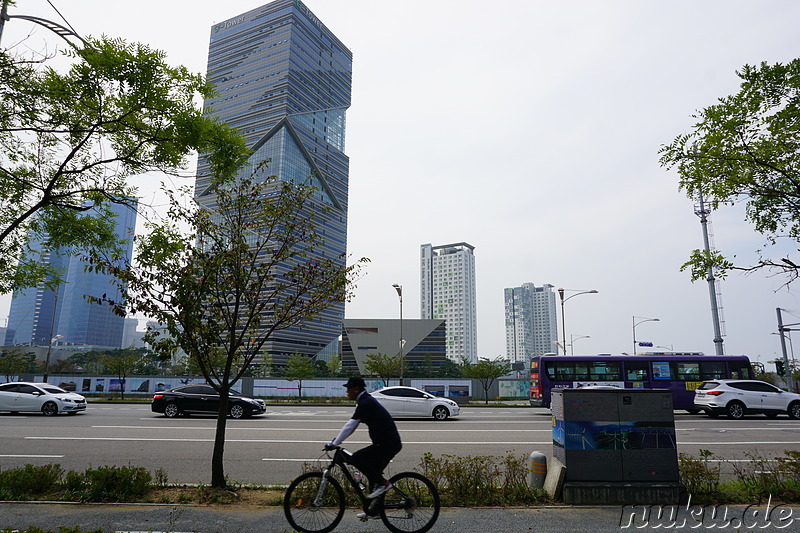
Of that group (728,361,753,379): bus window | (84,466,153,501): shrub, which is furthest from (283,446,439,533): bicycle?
(728,361,753,379): bus window

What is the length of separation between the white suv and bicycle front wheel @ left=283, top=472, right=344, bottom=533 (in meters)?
20.5

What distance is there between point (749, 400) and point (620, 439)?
17.9 metres

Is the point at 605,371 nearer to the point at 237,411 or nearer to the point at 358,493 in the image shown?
the point at 237,411

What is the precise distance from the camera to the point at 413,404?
2041cm

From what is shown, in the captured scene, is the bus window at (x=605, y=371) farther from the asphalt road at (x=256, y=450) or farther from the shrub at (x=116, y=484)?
the shrub at (x=116, y=484)

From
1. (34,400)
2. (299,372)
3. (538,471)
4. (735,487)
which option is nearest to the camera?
(735,487)

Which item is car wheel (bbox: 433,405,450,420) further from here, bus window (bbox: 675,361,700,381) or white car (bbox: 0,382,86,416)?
white car (bbox: 0,382,86,416)

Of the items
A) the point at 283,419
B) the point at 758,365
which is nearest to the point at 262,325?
the point at 283,419

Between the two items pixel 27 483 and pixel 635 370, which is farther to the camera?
pixel 635 370

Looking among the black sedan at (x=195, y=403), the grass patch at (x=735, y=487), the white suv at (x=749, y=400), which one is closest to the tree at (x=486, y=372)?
the white suv at (x=749, y=400)

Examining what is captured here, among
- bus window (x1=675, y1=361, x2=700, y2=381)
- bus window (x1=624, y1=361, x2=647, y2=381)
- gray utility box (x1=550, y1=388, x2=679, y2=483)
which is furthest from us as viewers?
bus window (x1=624, y1=361, x2=647, y2=381)

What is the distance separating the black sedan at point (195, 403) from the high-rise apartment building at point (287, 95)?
443ft

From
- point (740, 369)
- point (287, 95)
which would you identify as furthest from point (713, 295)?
point (287, 95)

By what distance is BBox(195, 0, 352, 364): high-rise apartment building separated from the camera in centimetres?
16250
